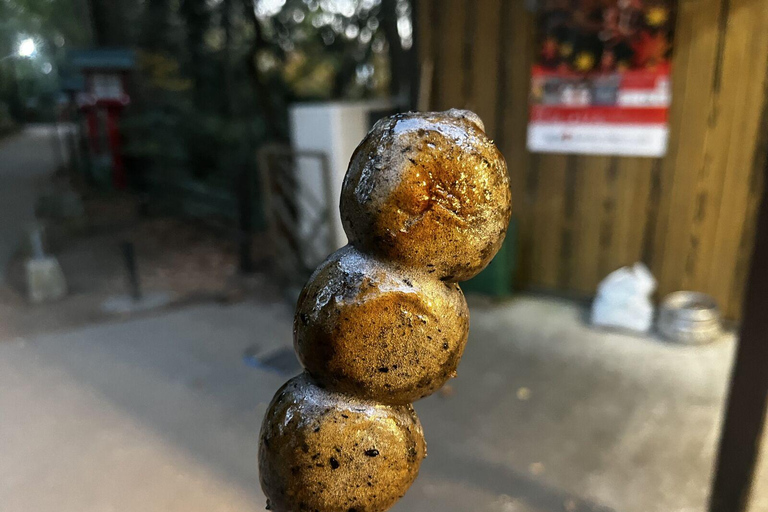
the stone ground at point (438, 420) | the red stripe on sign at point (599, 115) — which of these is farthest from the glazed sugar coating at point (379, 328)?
the red stripe on sign at point (599, 115)

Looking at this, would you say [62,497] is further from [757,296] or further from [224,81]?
[224,81]

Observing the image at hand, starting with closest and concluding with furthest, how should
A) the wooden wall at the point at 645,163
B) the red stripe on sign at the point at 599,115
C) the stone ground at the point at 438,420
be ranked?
the stone ground at the point at 438,420, the wooden wall at the point at 645,163, the red stripe on sign at the point at 599,115

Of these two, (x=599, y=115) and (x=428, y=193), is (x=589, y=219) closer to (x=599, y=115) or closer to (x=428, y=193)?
(x=599, y=115)

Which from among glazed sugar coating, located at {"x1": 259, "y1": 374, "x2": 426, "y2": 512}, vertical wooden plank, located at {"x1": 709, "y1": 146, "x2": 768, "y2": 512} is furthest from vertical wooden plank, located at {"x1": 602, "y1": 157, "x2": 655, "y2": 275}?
glazed sugar coating, located at {"x1": 259, "y1": 374, "x2": 426, "y2": 512}

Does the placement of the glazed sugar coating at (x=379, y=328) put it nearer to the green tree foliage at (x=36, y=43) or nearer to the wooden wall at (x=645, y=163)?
the wooden wall at (x=645, y=163)

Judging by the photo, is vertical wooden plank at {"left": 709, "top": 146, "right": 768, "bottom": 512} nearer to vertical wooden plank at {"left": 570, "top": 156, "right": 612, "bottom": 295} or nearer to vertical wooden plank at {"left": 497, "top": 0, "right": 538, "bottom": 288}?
vertical wooden plank at {"left": 497, "top": 0, "right": 538, "bottom": 288}

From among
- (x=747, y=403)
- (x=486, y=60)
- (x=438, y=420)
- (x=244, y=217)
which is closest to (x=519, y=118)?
(x=486, y=60)

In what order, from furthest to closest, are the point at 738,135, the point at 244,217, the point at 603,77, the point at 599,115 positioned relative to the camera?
1. the point at 244,217
2. the point at 599,115
3. the point at 603,77
4. the point at 738,135
